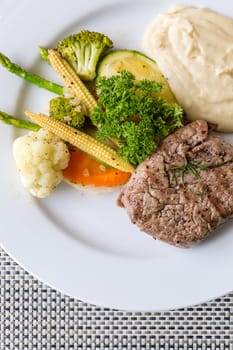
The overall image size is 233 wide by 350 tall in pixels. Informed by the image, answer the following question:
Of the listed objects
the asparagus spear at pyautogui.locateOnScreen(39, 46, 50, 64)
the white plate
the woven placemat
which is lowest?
the woven placemat

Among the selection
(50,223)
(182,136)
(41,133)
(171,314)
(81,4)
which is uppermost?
(81,4)

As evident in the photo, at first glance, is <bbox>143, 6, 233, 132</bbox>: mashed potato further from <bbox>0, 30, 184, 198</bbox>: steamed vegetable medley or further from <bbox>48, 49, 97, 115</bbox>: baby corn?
<bbox>48, 49, 97, 115</bbox>: baby corn

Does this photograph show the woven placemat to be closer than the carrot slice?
No

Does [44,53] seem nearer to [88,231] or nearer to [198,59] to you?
[198,59]

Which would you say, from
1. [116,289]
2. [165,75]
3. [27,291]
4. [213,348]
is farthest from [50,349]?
[165,75]

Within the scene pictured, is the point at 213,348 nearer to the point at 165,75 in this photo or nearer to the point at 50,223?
the point at 50,223


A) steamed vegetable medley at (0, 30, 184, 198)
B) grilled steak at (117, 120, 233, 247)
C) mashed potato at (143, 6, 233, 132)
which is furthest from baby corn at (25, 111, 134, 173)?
mashed potato at (143, 6, 233, 132)
